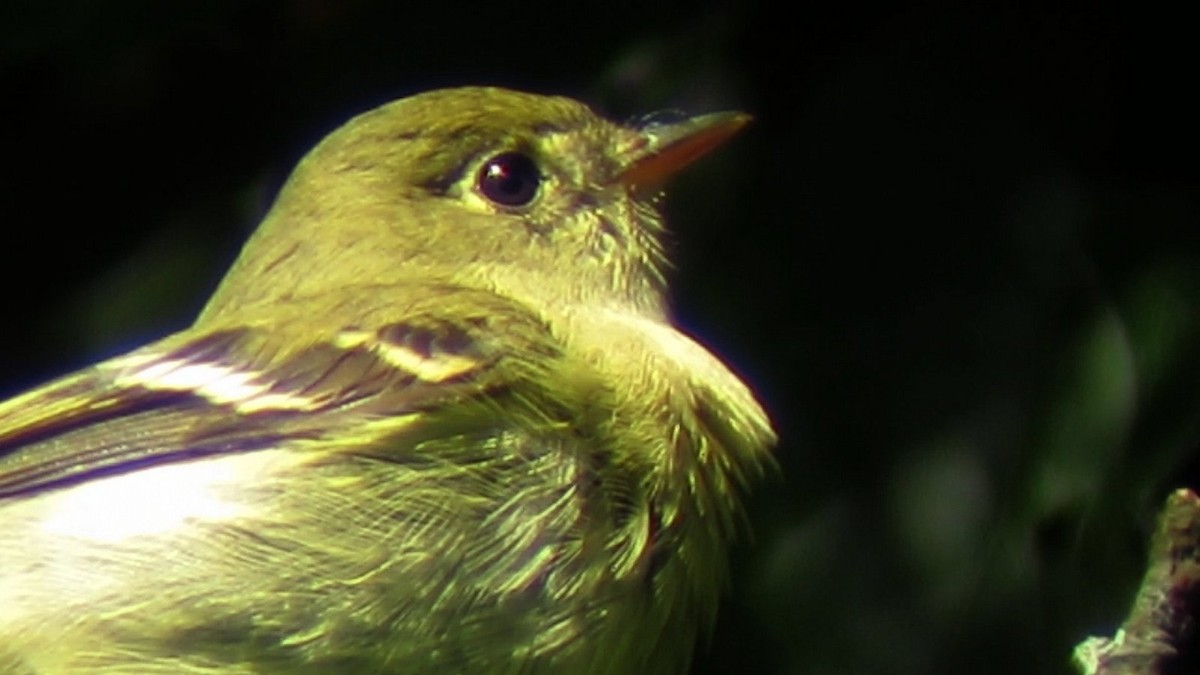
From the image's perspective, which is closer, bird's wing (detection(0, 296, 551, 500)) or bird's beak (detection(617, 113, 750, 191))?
bird's wing (detection(0, 296, 551, 500))

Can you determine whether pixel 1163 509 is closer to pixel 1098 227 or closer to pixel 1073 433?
pixel 1073 433

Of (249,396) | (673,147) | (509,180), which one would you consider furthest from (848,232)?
(249,396)

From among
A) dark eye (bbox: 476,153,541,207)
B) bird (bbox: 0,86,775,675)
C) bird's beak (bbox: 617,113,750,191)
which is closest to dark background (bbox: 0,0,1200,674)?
bird's beak (bbox: 617,113,750,191)

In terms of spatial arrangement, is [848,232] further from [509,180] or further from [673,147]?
[509,180]

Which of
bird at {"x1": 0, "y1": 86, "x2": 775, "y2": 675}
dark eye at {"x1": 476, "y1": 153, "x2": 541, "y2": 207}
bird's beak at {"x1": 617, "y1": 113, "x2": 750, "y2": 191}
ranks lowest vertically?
bird at {"x1": 0, "y1": 86, "x2": 775, "y2": 675}

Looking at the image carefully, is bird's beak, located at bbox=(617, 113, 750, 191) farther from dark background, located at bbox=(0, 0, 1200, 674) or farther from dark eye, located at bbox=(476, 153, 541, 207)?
dark background, located at bbox=(0, 0, 1200, 674)

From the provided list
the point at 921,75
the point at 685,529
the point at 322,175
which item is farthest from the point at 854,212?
the point at 685,529
